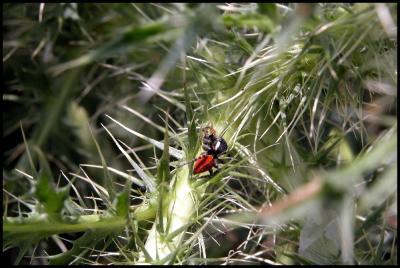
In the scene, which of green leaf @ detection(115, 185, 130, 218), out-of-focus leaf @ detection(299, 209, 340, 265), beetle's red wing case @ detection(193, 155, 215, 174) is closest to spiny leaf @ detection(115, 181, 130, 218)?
green leaf @ detection(115, 185, 130, 218)

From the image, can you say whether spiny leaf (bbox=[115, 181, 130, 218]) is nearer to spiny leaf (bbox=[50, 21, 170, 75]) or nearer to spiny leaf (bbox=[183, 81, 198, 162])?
spiny leaf (bbox=[183, 81, 198, 162])

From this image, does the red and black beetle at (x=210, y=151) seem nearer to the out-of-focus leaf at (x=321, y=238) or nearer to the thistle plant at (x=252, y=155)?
the thistle plant at (x=252, y=155)

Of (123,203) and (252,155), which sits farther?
(252,155)

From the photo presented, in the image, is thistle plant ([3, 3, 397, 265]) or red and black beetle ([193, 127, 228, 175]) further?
red and black beetle ([193, 127, 228, 175])

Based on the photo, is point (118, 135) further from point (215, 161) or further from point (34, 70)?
point (215, 161)

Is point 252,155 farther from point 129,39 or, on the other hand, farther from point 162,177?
point 129,39

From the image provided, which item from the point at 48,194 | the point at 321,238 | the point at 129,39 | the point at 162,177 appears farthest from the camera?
the point at 162,177

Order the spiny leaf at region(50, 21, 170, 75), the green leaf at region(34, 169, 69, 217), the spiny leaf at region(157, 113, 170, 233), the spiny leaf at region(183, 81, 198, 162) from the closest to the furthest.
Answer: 1. the spiny leaf at region(50, 21, 170, 75)
2. the green leaf at region(34, 169, 69, 217)
3. the spiny leaf at region(157, 113, 170, 233)
4. the spiny leaf at region(183, 81, 198, 162)

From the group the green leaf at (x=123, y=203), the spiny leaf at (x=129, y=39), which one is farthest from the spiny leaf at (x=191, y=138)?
the spiny leaf at (x=129, y=39)

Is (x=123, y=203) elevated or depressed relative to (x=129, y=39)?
depressed

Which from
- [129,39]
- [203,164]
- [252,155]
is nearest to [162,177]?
[203,164]

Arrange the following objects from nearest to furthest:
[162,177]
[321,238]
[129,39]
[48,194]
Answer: [129,39], [48,194], [321,238], [162,177]
